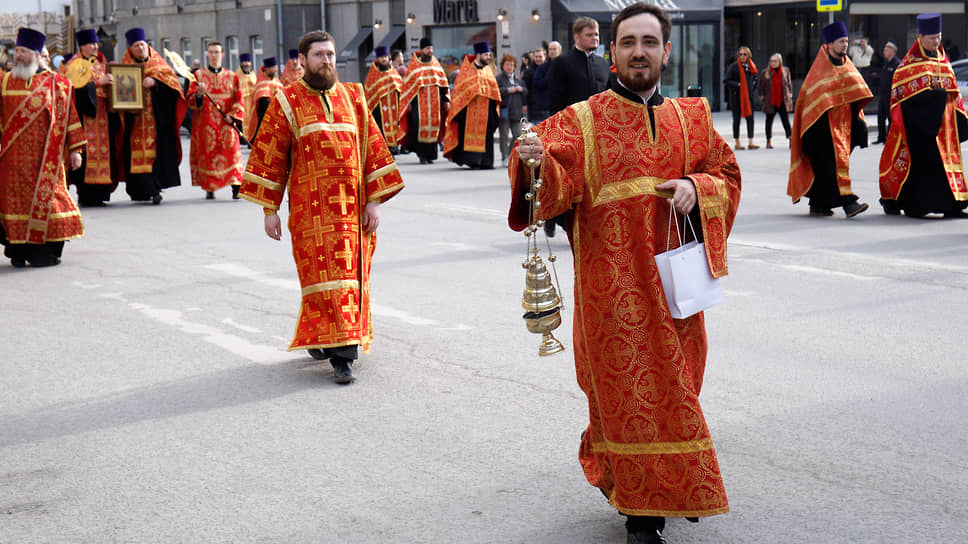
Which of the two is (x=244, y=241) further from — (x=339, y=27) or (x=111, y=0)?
(x=111, y=0)

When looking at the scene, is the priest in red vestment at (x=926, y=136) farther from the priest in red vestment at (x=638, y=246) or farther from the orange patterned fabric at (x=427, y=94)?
the orange patterned fabric at (x=427, y=94)

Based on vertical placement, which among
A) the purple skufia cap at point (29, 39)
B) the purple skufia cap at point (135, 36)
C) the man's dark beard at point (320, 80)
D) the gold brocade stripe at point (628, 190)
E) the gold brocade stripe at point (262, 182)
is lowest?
the gold brocade stripe at point (262, 182)

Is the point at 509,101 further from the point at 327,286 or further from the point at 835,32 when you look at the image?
the point at 327,286

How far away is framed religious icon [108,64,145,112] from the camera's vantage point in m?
15.3

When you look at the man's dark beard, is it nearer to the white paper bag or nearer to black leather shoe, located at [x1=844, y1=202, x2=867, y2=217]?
the white paper bag

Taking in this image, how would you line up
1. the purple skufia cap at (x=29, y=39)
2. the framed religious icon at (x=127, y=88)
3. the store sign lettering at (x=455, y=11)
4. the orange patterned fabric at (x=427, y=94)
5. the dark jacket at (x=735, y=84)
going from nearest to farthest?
the purple skufia cap at (x=29, y=39), the framed religious icon at (x=127, y=88), the orange patterned fabric at (x=427, y=94), the dark jacket at (x=735, y=84), the store sign lettering at (x=455, y=11)

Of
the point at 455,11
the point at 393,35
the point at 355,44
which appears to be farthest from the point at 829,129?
the point at 355,44

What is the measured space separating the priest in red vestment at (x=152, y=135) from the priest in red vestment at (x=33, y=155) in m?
4.80

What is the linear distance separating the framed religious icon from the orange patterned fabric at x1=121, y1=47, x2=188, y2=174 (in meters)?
0.23

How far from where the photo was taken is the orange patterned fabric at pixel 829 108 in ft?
41.2

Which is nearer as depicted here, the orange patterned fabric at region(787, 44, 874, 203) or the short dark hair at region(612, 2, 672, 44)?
the short dark hair at region(612, 2, 672, 44)

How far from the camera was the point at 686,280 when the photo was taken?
3.98 metres

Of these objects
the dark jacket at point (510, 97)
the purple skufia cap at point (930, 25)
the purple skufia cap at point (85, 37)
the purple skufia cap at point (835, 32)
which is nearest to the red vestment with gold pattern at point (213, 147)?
the purple skufia cap at point (85, 37)

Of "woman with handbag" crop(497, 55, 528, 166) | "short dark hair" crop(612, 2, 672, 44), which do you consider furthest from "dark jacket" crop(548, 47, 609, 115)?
"woman with handbag" crop(497, 55, 528, 166)
